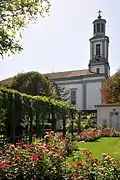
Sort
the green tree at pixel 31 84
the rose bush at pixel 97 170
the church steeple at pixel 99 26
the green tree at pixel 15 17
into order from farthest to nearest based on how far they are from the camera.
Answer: the church steeple at pixel 99 26 < the green tree at pixel 31 84 < the green tree at pixel 15 17 < the rose bush at pixel 97 170

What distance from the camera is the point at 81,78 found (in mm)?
48625

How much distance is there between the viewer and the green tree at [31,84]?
3375 centimetres

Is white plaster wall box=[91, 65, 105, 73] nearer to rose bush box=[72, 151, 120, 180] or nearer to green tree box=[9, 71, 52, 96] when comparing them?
green tree box=[9, 71, 52, 96]

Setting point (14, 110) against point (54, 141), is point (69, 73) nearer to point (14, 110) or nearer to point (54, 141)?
point (14, 110)

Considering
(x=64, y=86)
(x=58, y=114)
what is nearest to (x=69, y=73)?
(x=64, y=86)

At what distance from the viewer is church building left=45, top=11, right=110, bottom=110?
47.8m

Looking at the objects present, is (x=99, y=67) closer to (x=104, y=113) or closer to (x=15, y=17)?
(x=104, y=113)

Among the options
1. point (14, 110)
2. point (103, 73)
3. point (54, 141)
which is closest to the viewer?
point (54, 141)

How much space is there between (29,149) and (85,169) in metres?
1.24

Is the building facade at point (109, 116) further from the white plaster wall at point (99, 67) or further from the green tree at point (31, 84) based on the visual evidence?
the white plaster wall at point (99, 67)

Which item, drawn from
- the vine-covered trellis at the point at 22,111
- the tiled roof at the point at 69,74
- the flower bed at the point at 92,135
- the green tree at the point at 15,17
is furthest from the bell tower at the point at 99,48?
the green tree at the point at 15,17

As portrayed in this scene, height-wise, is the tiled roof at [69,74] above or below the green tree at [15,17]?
above

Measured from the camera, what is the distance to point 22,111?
13.4 m

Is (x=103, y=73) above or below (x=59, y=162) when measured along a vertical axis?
above
